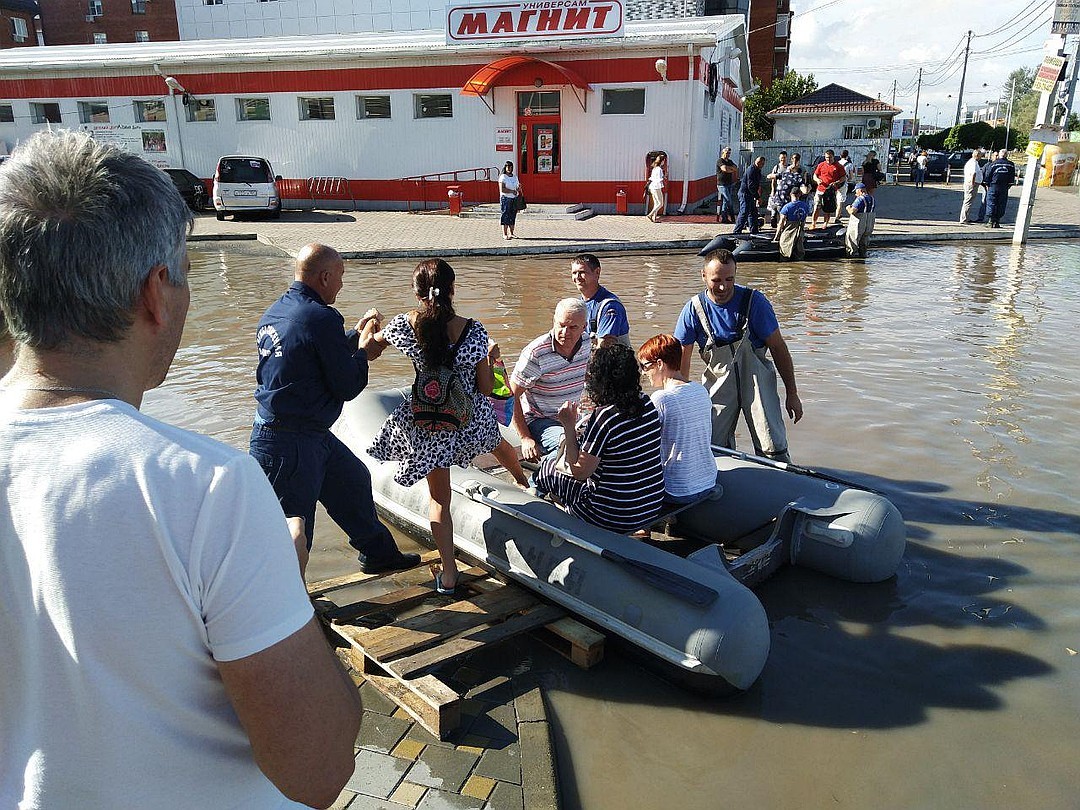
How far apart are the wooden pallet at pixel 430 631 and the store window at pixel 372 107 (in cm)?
2294

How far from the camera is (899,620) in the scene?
4453mm

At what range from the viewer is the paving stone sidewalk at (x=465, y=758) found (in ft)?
10.0

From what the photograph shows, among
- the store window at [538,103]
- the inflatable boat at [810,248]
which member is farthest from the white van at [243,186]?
the inflatable boat at [810,248]

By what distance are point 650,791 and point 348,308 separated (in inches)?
409

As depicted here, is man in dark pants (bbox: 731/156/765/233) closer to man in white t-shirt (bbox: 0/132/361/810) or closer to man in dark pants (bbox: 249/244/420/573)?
man in dark pants (bbox: 249/244/420/573)

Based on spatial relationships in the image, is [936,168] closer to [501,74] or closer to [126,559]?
[501,74]

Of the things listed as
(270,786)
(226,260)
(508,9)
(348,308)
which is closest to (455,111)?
(508,9)

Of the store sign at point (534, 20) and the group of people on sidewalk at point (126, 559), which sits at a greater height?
the store sign at point (534, 20)

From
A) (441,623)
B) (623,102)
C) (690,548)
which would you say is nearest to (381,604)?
(441,623)

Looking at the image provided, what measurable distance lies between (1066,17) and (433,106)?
16145mm

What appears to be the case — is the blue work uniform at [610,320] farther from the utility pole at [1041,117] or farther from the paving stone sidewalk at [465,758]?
the utility pole at [1041,117]

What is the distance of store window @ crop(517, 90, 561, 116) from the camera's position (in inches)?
918

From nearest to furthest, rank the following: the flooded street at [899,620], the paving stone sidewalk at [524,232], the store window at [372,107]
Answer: the flooded street at [899,620], the paving stone sidewalk at [524,232], the store window at [372,107]

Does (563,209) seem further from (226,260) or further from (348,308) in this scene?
(348,308)
